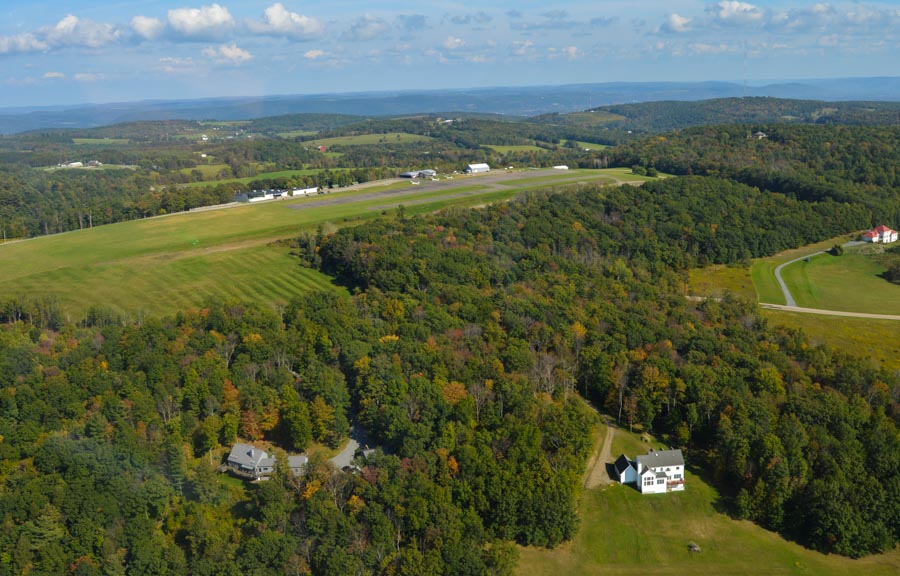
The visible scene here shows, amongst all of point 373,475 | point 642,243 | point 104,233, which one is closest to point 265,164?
point 104,233

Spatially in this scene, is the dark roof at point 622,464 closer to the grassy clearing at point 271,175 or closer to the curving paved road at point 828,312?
the curving paved road at point 828,312

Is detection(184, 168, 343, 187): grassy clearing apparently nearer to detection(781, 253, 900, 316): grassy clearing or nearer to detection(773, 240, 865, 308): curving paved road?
detection(773, 240, 865, 308): curving paved road

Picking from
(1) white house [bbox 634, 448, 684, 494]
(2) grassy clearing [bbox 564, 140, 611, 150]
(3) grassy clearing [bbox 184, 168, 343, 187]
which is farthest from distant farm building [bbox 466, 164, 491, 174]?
(1) white house [bbox 634, 448, 684, 494]

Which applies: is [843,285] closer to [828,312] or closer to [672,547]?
[828,312]

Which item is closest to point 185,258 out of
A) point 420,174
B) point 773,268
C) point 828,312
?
point 420,174

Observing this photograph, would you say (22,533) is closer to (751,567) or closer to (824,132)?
(751,567)
